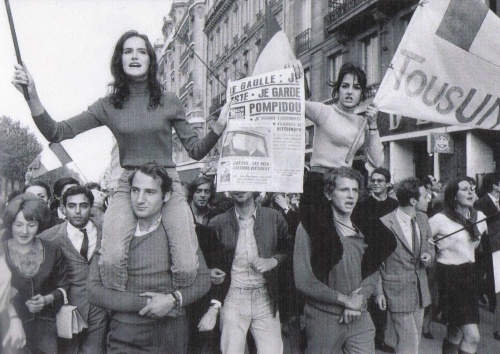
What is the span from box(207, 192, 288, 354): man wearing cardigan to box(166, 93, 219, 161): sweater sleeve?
104 cm

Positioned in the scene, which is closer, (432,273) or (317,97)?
(432,273)

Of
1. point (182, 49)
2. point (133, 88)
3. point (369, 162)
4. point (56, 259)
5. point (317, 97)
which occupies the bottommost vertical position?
point (56, 259)

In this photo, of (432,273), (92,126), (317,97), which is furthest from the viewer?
(317,97)

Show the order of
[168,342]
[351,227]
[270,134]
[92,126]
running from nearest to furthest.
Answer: [168,342], [92,126], [351,227], [270,134]

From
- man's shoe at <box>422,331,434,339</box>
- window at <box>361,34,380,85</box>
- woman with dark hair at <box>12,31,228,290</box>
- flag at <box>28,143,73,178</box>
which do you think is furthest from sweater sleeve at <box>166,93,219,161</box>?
window at <box>361,34,380,85</box>

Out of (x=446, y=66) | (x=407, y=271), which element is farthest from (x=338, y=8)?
(x=407, y=271)

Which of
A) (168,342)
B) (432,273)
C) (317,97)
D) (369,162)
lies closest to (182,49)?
(317,97)

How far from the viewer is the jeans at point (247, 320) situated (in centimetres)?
416

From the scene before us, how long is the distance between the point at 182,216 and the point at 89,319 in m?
1.58

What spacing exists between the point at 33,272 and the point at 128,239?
976 millimetres

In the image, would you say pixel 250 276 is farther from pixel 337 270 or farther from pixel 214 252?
pixel 337 270

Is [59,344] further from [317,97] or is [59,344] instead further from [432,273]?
[317,97]

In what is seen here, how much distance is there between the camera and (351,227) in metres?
3.64

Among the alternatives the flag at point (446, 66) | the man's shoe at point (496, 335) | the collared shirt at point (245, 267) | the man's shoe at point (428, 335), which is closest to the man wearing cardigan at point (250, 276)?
the collared shirt at point (245, 267)
